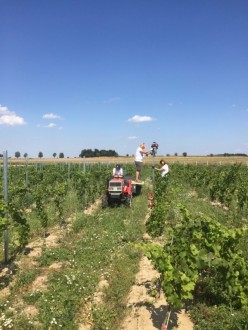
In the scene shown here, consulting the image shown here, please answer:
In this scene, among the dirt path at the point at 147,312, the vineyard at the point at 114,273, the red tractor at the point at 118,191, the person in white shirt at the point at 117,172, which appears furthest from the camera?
the person in white shirt at the point at 117,172

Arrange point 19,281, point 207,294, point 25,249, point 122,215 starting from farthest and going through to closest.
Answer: point 122,215, point 25,249, point 19,281, point 207,294

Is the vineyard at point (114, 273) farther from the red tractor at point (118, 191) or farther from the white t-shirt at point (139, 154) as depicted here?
the white t-shirt at point (139, 154)

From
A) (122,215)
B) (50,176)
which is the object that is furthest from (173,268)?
(50,176)

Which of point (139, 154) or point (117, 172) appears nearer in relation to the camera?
point (117, 172)

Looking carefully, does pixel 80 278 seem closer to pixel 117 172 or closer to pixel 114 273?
pixel 114 273

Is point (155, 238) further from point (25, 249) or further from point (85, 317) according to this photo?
point (85, 317)

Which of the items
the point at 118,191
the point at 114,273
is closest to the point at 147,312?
the point at 114,273

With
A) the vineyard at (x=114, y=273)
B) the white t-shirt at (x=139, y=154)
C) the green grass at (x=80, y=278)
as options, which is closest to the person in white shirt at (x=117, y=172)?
the white t-shirt at (x=139, y=154)

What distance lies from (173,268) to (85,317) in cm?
143

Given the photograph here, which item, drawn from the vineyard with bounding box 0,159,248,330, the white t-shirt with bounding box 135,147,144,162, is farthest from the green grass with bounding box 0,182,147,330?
the white t-shirt with bounding box 135,147,144,162

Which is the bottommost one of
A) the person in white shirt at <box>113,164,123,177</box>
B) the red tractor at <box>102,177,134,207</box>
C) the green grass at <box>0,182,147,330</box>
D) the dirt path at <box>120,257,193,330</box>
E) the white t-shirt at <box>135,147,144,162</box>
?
the dirt path at <box>120,257,193,330</box>

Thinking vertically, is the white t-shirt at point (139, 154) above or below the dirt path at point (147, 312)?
above

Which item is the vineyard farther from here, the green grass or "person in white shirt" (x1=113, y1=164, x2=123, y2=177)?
"person in white shirt" (x1=113, y1=164, x2=123, y2=177)

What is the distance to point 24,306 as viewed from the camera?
16.7ft
